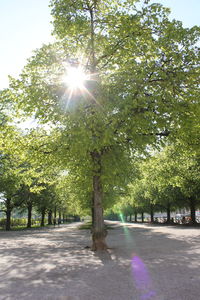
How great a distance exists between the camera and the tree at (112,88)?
10.6m

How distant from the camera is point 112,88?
11.3 m

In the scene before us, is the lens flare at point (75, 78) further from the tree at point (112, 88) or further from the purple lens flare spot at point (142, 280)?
the purple lens flare spot at point (142, 280)

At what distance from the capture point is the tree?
34.9 ft

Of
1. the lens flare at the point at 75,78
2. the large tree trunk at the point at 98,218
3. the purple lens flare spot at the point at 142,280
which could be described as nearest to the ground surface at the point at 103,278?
the purple lens flare spot at the point at 142,280

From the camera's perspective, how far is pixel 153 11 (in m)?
12.0

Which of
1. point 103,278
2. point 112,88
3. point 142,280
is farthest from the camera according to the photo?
point 112,88

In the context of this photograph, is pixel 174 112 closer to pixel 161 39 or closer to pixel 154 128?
pixel 154 128

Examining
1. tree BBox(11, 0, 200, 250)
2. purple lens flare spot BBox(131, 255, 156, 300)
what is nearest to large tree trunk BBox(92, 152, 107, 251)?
tree BBox(11, 0, 200, 250)

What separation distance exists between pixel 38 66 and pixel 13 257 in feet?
29.9

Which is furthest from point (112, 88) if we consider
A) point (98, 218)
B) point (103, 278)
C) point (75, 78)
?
point (103, 278)

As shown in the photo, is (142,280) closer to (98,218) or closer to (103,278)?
(103,278)

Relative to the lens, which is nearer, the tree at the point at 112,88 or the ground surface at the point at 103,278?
the ground surface at the point at 103,278

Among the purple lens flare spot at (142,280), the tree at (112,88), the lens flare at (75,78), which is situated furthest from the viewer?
the lens flare at (75,78)

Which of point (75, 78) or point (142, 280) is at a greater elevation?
point (75, 78)
